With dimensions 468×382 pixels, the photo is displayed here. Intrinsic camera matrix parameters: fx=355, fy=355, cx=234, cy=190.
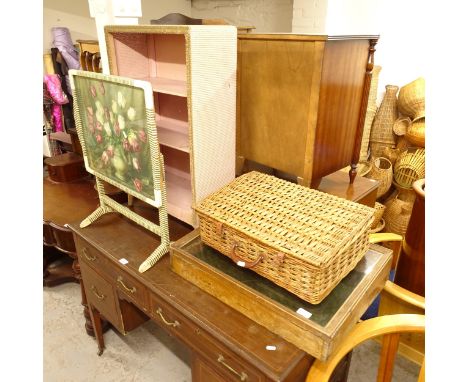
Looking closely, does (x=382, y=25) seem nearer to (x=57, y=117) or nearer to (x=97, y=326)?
(x=97, y=326)

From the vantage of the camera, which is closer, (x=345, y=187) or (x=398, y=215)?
(x=345, y=187)

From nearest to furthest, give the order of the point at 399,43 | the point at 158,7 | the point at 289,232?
the point at 289,232
the point at 399,43
the point at 158,7

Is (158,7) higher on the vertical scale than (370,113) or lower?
higher

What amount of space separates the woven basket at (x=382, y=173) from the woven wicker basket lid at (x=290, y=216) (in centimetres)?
177

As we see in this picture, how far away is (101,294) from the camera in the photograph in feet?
5.63

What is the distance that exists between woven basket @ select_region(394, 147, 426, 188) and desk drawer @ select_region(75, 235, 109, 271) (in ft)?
7.26

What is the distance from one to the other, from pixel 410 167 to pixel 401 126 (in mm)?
374

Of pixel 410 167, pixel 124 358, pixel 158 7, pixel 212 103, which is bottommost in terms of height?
pixel 124 358

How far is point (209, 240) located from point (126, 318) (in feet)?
2.62

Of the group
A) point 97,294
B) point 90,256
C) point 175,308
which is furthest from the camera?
point 97,294

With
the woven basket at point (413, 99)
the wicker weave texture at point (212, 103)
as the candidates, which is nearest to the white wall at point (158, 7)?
the woven basket at point (413, 99)

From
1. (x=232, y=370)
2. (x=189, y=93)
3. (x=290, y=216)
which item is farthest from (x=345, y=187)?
(x=232, y=370)

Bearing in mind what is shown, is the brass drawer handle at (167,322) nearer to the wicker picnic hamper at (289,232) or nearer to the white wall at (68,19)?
the wicker picnic hamper at (289,232)

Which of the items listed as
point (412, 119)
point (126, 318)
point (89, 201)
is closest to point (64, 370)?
point (126, 318)
